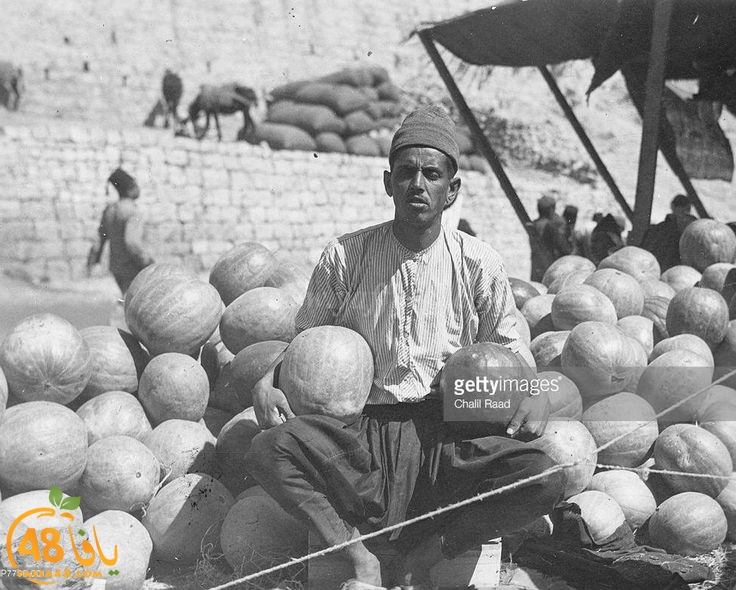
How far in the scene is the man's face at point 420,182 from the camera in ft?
13.0

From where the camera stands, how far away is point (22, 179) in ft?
52.0

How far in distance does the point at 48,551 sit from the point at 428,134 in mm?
2788

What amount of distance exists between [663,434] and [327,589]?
273 cm

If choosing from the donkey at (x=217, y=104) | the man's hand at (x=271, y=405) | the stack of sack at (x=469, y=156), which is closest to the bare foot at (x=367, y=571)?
the man's hand at (x=271, y=405)

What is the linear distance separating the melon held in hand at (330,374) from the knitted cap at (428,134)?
0.98 metres

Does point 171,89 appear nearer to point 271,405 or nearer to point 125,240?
point 125,240

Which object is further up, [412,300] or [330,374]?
[412,300]

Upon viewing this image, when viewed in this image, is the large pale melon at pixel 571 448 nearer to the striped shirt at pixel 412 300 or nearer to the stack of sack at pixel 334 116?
the striped shirt at pixel 412 300

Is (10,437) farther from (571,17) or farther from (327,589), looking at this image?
(571,17)

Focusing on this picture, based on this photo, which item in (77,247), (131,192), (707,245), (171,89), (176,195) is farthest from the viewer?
(171,89)

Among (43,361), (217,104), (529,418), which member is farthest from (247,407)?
(217,104)

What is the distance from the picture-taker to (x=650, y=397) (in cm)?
586

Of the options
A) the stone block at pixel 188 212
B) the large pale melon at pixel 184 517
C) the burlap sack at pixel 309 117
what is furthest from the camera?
the burlap sack at pixel 309 117

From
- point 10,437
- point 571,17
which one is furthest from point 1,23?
point 10,437
